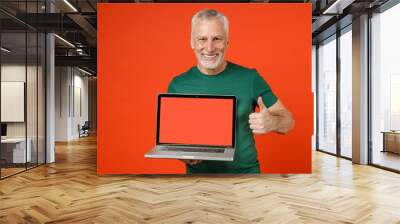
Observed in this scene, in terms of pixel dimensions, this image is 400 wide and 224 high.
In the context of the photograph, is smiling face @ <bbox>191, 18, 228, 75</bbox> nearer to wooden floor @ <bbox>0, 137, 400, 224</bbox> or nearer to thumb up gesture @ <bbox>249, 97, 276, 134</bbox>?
thumb up gesture @ <bbox>249, 97, 276, 134</bbox>

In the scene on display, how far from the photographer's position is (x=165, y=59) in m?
6.64

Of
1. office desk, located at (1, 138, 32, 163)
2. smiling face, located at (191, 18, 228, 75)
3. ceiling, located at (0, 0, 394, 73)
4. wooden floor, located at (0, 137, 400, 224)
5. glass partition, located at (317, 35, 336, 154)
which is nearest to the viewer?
wooden floor, located at (0, 137, 400, 224)

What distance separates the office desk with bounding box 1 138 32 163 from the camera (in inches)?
292

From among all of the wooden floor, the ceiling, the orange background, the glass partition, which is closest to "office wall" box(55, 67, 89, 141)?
the ceiling

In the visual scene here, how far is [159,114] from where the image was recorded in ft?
13.5

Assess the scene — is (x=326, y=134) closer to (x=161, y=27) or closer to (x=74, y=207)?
(x=161, y=27)

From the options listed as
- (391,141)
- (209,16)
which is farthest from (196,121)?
(391,141)

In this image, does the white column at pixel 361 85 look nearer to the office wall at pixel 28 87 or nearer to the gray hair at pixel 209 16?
the gray hair at pixel 209 16

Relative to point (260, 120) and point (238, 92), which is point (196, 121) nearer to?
point (238, 92)

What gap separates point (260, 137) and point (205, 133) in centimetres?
260

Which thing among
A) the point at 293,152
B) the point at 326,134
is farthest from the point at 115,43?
the point at 326,134

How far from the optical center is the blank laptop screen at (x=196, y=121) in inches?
163

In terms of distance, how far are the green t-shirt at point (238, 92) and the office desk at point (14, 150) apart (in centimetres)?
348

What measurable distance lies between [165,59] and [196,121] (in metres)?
2.70
